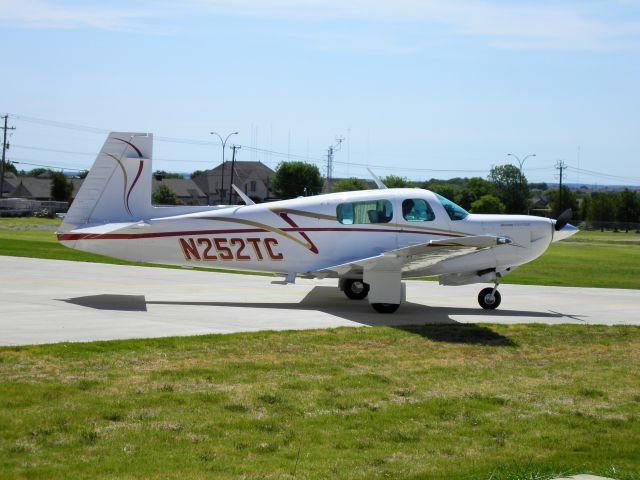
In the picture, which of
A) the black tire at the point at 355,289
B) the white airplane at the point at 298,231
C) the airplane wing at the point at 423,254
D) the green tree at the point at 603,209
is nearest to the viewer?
the airplane wing at the point at 423,254

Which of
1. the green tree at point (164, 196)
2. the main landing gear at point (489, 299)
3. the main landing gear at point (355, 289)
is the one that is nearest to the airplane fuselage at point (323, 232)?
the main landing gear at point (489, 299)

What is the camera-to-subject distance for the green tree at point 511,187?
124m

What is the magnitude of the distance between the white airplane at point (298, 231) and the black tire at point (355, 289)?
3.86 feet

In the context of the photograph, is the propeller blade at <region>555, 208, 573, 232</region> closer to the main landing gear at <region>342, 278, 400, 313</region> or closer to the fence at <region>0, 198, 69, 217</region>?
the main landing gear at <region>342, 278, 400, 313</region>

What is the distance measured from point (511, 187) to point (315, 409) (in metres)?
124

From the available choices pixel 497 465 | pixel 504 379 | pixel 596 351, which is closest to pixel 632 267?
pixel 596 351

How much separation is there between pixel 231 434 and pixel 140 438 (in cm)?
87

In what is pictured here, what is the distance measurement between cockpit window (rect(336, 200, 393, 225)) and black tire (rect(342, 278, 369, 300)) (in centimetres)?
195

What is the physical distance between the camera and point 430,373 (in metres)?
11.9

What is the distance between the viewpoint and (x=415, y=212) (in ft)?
61.9

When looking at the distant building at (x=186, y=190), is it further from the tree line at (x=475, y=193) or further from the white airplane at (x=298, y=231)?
the white airplane at (x=298, y=231)

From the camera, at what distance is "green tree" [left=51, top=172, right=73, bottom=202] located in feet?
420

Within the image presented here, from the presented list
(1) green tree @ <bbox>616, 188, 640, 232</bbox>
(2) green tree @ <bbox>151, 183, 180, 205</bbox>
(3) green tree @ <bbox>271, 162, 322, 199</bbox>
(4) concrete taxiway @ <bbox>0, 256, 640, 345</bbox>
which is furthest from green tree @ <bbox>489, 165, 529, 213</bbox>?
(4) concrete taxiway @ <bbox>0, 256, 640, 345</bbox>

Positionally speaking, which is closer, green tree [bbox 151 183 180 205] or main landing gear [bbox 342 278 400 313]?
main landing gear [bbox 342 278 400 313]
